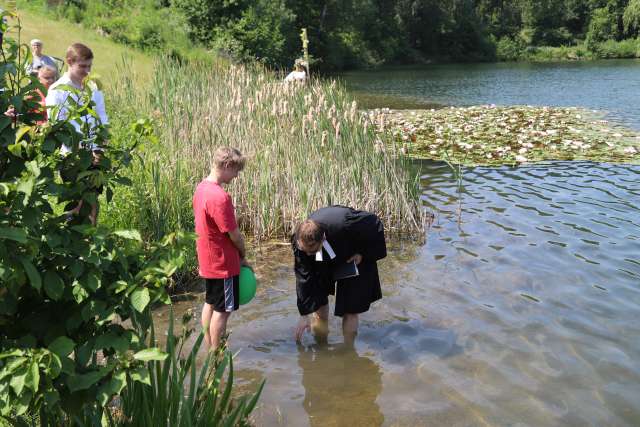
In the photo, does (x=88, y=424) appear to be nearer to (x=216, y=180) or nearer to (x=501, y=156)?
(x=216, y=180)

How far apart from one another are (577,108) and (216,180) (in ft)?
54.7

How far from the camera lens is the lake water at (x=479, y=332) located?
4.08 m

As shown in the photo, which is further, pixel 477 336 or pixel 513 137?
pixel 513 137

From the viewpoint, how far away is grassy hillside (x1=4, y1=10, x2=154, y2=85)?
17.9 m

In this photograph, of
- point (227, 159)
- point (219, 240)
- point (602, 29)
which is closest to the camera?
point (227, 159)

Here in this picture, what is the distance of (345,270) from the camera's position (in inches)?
176

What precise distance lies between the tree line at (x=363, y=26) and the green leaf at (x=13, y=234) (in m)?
8.83

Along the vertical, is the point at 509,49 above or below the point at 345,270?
above

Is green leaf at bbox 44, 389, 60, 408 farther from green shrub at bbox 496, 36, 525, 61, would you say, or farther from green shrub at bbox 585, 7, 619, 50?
green shrub at bbox 585, 7, 619, 50

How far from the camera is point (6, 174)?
206 cm

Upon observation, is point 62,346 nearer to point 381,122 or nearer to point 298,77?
point 381,122

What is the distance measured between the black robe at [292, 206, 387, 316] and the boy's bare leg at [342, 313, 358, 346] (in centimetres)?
11

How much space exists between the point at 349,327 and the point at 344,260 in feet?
2.20

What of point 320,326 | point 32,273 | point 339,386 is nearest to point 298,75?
point 320,326
